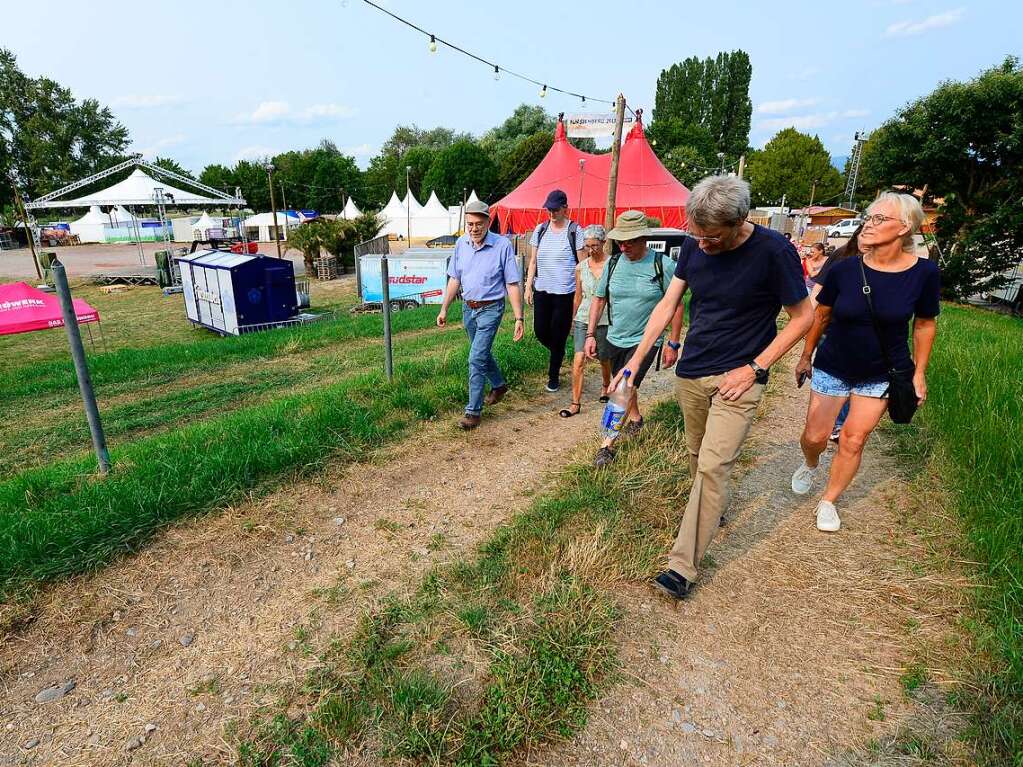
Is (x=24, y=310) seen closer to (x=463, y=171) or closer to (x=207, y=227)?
(x=207, y=227)

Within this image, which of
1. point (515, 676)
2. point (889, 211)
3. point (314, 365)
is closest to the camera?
point (515, 676)

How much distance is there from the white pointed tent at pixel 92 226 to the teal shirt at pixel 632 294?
55.0 metres

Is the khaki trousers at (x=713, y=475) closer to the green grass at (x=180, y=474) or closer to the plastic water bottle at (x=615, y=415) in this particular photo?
the plastic water bottle at (x=615, y=415)

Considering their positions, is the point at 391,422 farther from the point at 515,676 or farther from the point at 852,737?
the point at 852,737

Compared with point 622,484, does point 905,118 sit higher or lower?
higher

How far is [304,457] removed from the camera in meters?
3.69

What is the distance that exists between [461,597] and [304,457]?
5.69 ft

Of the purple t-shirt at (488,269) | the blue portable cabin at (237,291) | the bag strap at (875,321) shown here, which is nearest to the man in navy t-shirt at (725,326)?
the bag strap at (875,321)

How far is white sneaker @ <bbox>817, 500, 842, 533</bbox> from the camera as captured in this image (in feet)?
10.2

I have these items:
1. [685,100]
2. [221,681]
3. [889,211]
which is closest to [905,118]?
[889,211]

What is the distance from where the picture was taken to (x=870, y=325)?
2883 mm

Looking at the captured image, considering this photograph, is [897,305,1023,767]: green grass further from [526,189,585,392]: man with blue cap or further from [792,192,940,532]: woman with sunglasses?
[526,189,585,392]: man with blue cap

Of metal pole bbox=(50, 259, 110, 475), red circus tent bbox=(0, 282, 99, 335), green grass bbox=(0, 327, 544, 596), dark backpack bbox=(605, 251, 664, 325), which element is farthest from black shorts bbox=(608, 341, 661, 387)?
red circus tent bbox=(0, 282, 99, 335)

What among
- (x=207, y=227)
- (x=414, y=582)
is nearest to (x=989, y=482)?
(x=414, y=582)
